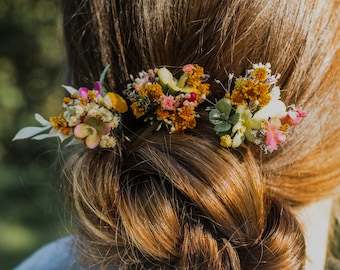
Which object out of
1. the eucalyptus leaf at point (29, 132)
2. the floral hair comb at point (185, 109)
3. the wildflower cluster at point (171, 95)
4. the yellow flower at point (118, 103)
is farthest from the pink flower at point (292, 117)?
the eucalyptus leaf at point (29, 132)

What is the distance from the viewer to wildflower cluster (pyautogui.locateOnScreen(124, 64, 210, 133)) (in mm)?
706

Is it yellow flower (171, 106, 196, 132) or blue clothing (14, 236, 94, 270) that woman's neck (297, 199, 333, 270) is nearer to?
yellow flower (171, 106, 196, 132)

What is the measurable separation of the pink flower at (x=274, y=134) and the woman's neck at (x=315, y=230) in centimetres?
22

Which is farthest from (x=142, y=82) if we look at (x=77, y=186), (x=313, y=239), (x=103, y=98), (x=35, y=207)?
(x=35, y=207)

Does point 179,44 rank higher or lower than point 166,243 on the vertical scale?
higher

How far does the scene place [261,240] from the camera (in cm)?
72

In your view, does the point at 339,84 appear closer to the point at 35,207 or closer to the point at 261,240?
the point at 261,240

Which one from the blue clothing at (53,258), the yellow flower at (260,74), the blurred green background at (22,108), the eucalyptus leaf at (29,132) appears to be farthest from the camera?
the blurred green background at (22,108)

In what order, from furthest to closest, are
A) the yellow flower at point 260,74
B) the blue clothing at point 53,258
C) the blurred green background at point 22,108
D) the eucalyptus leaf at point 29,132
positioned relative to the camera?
the blurred green background at point 22,108 < the blue clothing at point 53,258 < the eucalyptus leaf at point 29,132 < the yellow flower at point 260,74

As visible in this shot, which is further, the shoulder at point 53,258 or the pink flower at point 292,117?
the shoulder at point 53,258

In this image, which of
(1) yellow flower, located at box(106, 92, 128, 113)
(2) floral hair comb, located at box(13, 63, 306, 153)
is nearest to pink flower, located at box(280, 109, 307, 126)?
(2) floral hair comb, located at box(13, 63, 306, 153)

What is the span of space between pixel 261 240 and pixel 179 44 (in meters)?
0.29

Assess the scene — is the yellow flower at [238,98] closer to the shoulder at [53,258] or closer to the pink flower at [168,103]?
the pink flower at [168,103]

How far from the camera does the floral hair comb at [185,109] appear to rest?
2.25 ft
